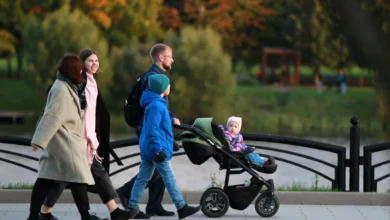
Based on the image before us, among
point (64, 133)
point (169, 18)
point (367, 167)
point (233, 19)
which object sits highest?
point (169, 18)

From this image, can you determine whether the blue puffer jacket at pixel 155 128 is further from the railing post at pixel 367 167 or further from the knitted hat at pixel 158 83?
the railing post at pixel 367 167

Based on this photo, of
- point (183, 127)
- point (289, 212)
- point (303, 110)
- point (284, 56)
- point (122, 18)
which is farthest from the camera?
point (284, 56)

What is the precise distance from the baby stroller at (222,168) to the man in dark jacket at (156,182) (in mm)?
178

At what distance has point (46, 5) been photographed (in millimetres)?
51844

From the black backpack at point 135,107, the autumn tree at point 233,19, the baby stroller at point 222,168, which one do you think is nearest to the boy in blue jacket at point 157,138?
the black backpack at point 135,107

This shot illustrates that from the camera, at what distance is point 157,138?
24.6 ft

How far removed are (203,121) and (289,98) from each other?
146 feet

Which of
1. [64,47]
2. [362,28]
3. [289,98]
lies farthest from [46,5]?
[362,28]

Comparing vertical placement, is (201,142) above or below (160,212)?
above

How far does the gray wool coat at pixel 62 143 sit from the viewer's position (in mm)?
6891

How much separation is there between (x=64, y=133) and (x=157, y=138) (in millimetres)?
844

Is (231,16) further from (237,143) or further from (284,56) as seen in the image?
(237,143)

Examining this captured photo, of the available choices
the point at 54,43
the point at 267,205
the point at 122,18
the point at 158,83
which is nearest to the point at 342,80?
the point at 122,18

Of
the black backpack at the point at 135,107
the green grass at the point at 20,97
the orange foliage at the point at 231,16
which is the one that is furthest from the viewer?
the orange foliage at the point at 231,16
